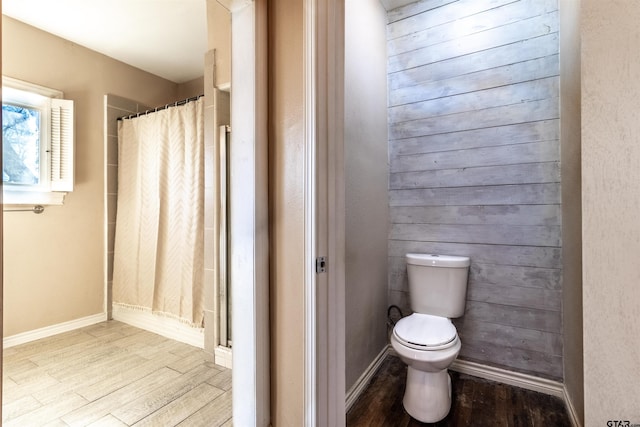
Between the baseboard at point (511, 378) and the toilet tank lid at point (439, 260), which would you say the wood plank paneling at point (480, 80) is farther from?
the baseboard at point (511, 378)

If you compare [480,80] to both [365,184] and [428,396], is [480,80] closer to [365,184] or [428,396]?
[365,184]

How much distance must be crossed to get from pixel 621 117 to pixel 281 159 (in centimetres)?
98

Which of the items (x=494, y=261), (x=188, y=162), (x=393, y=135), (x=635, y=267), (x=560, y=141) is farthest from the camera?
(x=188, y=162)

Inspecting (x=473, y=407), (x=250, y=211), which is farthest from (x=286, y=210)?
(x=473, y=407)

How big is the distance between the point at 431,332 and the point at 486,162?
1131 mm

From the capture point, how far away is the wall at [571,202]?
1355mm

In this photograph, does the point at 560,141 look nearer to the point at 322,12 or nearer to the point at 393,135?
the point at 393,135

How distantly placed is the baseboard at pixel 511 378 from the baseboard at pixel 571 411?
42mm

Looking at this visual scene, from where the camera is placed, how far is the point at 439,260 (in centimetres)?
190

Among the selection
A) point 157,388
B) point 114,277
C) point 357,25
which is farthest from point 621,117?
point 114,277

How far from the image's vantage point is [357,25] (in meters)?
1.76

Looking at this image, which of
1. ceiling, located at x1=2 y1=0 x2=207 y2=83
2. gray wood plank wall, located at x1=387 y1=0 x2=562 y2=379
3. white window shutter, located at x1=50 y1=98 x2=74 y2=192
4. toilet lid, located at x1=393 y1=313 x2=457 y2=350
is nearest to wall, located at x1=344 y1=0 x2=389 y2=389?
gray wood plank wall, located at x1=387 y1=0 x2=562 y2=379

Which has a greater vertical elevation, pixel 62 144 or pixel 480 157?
pixel 62 144

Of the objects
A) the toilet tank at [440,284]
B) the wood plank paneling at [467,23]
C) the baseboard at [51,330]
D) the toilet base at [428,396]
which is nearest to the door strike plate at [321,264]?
the toilet base at [428,396]
